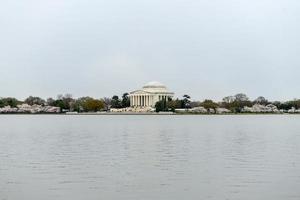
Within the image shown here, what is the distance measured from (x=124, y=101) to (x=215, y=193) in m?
175

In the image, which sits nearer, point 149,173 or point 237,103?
point 149,173

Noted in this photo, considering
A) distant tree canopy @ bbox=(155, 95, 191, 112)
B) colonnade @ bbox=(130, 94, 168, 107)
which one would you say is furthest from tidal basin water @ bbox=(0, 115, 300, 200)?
colonnade @ bbox=(130, 94, 168, 107)

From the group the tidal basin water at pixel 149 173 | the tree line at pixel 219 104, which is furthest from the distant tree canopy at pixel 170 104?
the tidal basin water at pixel 149 173

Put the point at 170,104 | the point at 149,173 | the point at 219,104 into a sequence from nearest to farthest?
the point at 149,173
the point at 170,104
the point at 219,104

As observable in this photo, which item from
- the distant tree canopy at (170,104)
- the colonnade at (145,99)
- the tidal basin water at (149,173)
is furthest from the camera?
the colonnade at (145,99)

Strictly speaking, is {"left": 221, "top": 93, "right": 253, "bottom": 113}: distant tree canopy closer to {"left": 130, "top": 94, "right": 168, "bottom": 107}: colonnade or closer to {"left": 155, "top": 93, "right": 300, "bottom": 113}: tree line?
{"left": 155, "top": 93, "right": 300, "bottom": 113}: tree line

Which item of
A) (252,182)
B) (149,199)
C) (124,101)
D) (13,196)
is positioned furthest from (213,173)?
(124,101)

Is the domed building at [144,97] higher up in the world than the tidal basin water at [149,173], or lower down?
higher up

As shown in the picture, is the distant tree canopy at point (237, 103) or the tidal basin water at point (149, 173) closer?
the tidal basin water at point (149, 173)

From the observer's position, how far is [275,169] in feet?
84.0

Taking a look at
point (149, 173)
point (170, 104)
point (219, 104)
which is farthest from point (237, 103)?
point (149, 173)

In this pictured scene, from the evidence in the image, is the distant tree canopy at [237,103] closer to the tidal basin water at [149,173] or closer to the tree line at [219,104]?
the tree line at [219,104]

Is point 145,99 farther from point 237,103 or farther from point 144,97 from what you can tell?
point 237,103

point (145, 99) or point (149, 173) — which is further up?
point (145, 99)
